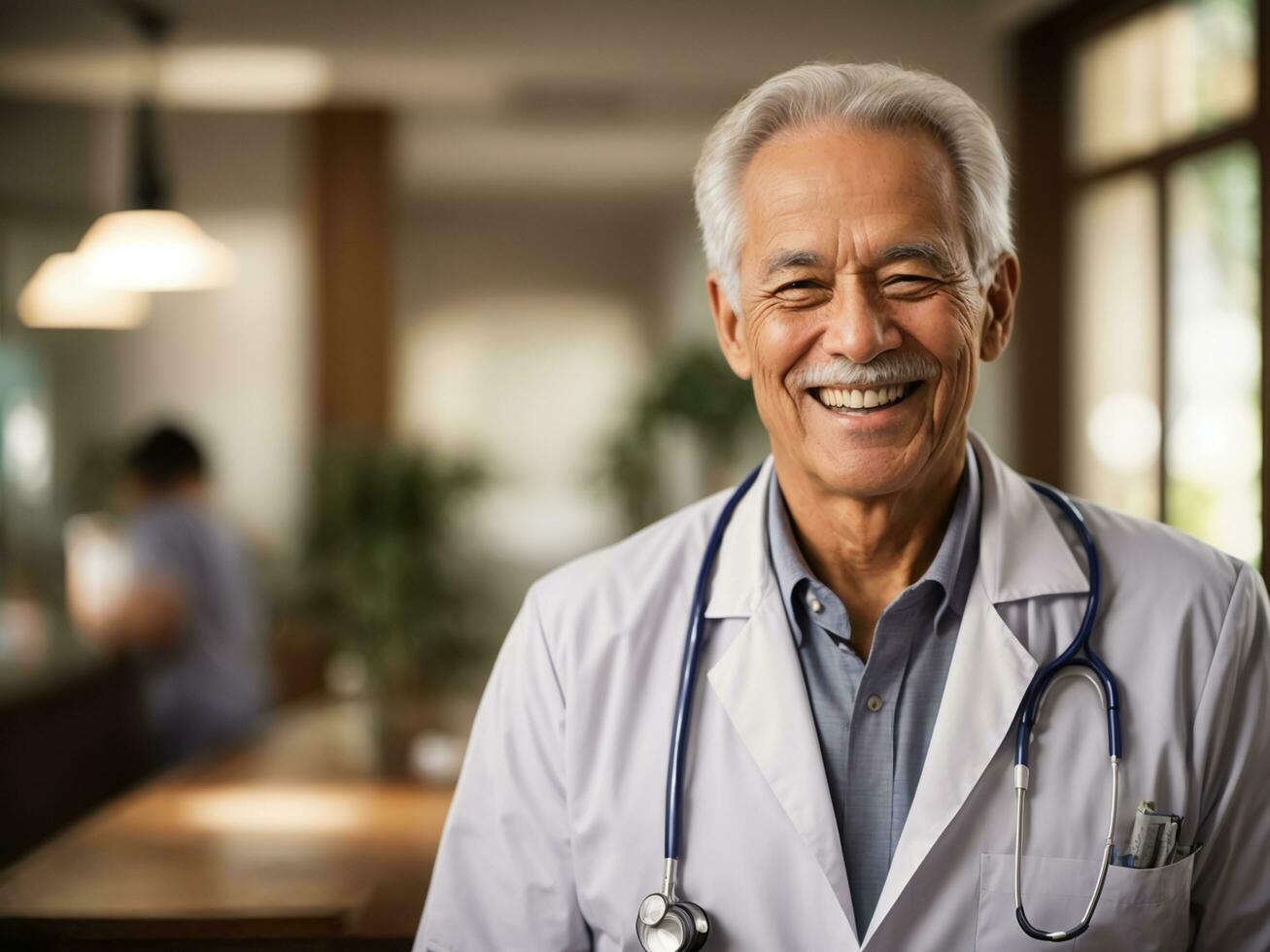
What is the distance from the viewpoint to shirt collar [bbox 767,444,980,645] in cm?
141

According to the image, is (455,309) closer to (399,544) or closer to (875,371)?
(399,544)

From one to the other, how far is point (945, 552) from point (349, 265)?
184 inches

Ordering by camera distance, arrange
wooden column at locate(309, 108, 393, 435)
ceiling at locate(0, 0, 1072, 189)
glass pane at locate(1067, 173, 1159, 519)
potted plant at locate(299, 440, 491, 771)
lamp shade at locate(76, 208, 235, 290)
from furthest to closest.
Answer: wooden column at locate(309, 108, 393, 435), potted plant at locate(299, 440, 491, 771), ceiling at locate(0, 0, 1072, 189), glass pane at locate(1067, 173, 1159, 519), lamp shade at locate(76, 208, 235, 290)

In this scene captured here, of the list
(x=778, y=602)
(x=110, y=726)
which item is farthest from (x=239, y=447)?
(x=778, y=602)

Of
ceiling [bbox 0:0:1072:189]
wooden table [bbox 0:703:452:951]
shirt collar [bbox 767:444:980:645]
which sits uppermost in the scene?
ceiling [bbox 0:0:1072:189]

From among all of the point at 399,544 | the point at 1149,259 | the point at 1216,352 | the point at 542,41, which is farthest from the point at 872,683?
the point at 542,41

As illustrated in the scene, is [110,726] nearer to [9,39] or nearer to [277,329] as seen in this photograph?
[277,329]

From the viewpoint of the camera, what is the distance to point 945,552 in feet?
4.66

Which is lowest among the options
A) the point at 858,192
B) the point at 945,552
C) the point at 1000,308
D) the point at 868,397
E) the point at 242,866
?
the point at 242,866

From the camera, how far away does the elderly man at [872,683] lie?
1297mm

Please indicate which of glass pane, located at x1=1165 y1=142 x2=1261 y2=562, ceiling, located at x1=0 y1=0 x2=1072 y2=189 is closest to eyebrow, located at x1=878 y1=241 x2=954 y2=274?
glass pane, located at x1=1165 y1=142 x2=1261 y2=562

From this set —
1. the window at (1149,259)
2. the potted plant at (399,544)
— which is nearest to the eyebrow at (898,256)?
the window at (1149,259)

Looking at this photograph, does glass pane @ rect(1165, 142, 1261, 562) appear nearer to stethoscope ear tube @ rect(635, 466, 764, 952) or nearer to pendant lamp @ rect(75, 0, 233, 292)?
stethoscope ear tube @ rect(635, 466, 764, 952)

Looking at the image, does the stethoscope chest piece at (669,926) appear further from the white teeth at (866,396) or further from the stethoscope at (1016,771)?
the white teeth at (866,396)
